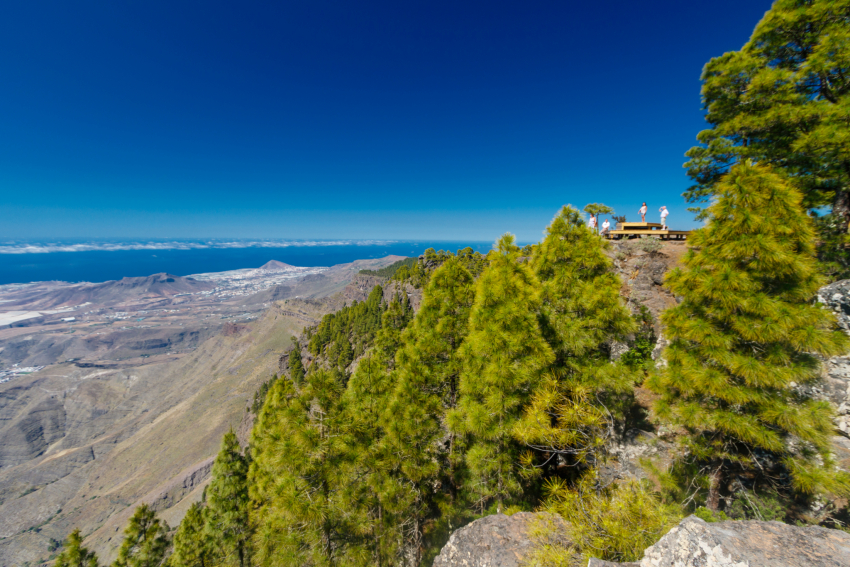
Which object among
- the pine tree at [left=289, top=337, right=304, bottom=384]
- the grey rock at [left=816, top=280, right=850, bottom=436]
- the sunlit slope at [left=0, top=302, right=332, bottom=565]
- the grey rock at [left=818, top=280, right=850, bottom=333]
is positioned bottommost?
the sunlit slope at [left=0, top=302, right=332, bottom=565]

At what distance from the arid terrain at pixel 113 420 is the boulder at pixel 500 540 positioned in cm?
7995

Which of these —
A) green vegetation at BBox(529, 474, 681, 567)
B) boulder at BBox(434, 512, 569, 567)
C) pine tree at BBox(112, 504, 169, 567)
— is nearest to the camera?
green vegetation at BBox(529, 474, 681, 567)

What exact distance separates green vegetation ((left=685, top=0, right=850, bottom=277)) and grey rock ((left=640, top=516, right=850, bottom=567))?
33.5ft

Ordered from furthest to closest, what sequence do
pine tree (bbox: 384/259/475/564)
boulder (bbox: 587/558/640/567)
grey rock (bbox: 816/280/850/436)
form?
1. pine tree (bbox: 384/259/475/564)
2. grey rock (bbox: 816/280/850/436)
3. boulder (bbox: 587/558/640/567)

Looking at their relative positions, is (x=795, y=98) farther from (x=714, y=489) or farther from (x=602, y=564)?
(x=602, y=564)

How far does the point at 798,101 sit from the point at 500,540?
18.2 metres

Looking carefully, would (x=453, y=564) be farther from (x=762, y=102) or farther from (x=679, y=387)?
(x=762, y=102)

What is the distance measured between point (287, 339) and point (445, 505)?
442 feet

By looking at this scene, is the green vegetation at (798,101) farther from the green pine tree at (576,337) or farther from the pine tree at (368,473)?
the pine tree at (368,473)

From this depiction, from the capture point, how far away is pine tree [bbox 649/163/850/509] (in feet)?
20.8

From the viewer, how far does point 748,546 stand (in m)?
4.34

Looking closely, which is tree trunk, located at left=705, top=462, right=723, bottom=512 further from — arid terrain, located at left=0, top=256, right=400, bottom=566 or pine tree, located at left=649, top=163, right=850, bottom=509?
arid terrain, located at left=0, top=256, right=400, bottom=566

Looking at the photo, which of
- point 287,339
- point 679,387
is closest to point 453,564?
point 679,387

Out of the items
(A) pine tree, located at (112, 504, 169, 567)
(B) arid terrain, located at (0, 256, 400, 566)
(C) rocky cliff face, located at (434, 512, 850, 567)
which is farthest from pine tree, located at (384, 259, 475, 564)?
(B) arid terrain, located at (0, 256, 400, 566)
